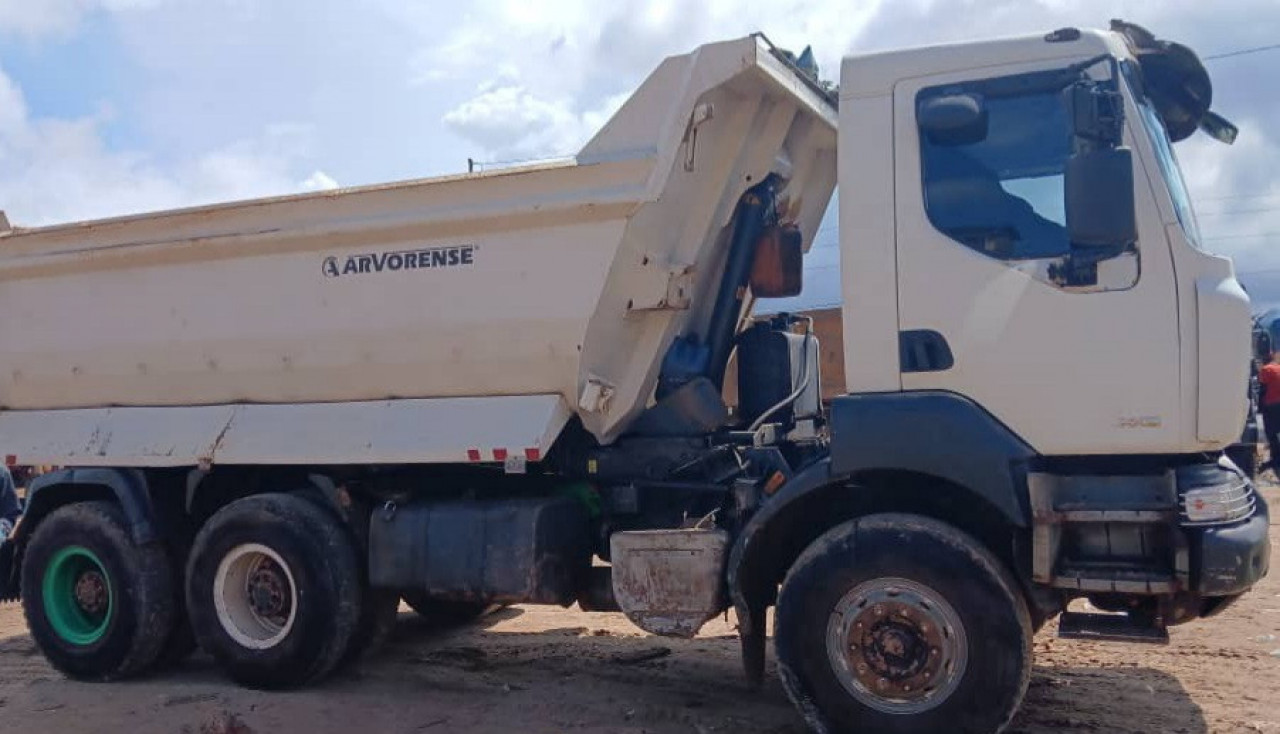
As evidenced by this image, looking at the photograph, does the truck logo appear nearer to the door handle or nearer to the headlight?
the door handle

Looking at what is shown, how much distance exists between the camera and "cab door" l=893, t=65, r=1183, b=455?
4715 millimetres

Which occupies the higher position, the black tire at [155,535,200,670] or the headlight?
the headlight

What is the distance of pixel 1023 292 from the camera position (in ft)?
16.0

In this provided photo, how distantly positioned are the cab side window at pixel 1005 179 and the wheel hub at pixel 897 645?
4.86 ft

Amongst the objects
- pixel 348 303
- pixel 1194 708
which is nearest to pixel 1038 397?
pixel 1194 708

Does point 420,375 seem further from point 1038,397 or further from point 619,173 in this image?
point 1038,397

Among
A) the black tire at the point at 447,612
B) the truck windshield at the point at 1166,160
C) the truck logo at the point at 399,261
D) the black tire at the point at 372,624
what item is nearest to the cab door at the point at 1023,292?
the truck windshield at the point at 1166,160

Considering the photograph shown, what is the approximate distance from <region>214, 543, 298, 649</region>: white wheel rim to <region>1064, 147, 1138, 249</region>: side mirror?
14.6ft

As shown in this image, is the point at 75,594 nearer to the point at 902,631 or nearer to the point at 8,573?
the point at 8,573

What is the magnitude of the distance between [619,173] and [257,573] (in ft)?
10.1

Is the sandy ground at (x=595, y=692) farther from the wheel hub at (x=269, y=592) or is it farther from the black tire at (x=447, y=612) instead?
the wheel hub at (x=269, y=592)

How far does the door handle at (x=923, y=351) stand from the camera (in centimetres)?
501

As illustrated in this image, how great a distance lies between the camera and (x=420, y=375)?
6387 millimetres

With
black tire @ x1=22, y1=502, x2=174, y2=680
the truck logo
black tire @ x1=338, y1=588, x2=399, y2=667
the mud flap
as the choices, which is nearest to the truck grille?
the truck logo
